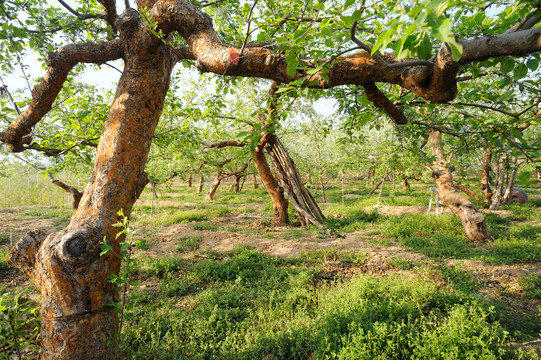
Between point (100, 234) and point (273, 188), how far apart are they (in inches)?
279

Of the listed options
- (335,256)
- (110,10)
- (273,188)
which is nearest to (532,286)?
(335,256)

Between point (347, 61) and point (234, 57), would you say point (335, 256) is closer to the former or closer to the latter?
point (347, 61)

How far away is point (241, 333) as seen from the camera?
3.18 metres

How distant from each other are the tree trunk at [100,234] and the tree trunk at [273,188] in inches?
234

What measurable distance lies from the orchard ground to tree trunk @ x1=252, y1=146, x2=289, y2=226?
36.8 inches

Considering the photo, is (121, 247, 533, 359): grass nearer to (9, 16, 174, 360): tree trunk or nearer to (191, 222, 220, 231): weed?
(9, 16, 174, 360): tree trunk

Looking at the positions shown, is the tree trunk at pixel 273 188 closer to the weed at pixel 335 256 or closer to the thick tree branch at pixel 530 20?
the weed at pixel 335 256

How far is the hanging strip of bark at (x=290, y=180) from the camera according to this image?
29.7 feet

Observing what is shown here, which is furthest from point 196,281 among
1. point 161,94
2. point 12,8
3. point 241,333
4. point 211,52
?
point 12,8

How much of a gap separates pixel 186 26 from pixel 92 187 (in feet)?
5.87

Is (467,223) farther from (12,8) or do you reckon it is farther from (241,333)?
(12,8)

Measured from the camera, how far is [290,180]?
9188mm

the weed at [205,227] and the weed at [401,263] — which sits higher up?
the weed at [205,227]

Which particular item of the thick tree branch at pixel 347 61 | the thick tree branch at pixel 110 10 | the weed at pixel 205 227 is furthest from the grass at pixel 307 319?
the thick tree branch at pixel 110 10
